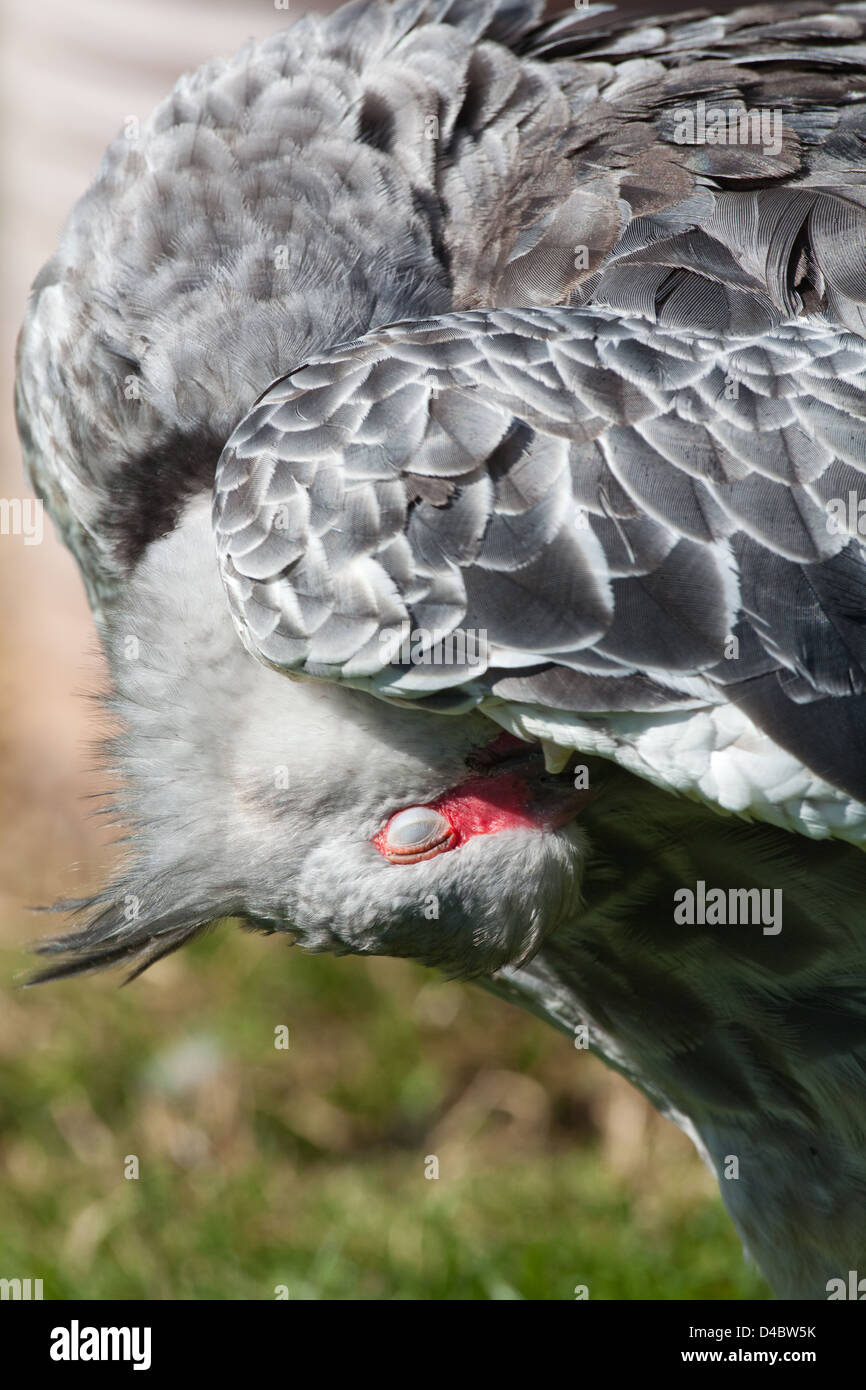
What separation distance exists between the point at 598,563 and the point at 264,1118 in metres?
2.54

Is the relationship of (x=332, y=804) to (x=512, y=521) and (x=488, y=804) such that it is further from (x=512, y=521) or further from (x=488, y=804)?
(x=512, y=521)

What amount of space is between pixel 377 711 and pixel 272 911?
1.11 feet

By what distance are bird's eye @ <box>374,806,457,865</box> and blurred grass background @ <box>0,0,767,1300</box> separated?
113 centimetres

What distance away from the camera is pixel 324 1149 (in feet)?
13.2

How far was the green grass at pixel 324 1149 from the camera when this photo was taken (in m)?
3.43

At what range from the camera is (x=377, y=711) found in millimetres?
2100

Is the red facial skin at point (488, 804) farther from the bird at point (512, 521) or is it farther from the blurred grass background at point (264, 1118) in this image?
the blurred grass background at point (264, 1118)

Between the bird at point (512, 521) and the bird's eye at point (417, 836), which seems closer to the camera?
the bird at point (512, 521)

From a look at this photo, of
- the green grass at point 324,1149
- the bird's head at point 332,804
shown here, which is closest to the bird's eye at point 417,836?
the bird's head at point 332,804

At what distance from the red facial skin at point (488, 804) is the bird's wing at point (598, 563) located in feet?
0.58

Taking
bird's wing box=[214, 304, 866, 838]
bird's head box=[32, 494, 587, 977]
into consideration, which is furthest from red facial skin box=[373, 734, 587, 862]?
bird's wing box=[214, 304, 866, 838]

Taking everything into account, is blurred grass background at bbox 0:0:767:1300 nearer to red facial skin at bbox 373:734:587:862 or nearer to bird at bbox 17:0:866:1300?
bird at bbox 17:0:866:1300

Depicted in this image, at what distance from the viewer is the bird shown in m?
1.92
